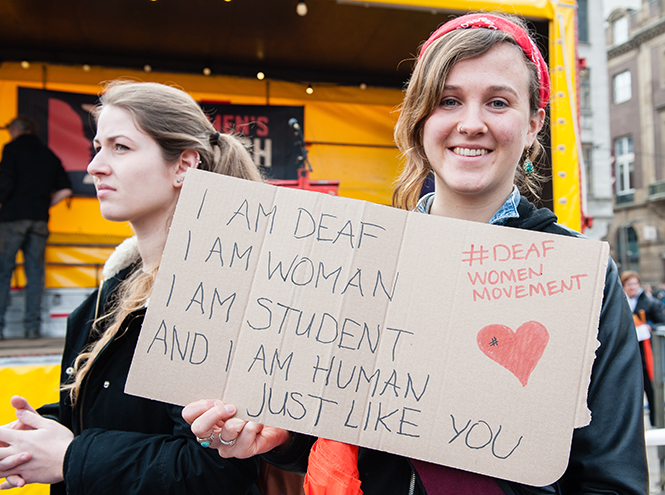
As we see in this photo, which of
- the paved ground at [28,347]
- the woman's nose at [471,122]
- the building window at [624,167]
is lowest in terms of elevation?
the paved ground at [28,347]

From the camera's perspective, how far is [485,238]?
0.96 metres

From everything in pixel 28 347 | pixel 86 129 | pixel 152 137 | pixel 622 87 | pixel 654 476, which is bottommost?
pixel 654 476

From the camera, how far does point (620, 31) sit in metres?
25.6

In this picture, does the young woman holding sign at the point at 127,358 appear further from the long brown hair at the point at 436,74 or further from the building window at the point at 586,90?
the building window at the point at 586,90

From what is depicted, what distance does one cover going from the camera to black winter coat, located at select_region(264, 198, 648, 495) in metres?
0.85

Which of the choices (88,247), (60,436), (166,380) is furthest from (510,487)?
(88,247)

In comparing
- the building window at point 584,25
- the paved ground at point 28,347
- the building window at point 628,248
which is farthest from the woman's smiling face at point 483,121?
the building window at point 628,248

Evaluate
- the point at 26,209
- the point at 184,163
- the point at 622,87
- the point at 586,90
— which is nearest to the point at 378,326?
the point at 184,163

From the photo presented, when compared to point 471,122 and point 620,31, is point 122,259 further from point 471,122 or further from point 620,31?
point 620,31

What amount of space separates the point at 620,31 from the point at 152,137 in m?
31.8

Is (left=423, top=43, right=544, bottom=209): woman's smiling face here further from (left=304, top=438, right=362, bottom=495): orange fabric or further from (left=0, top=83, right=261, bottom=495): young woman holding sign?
(left=0, top=83, right=261, bottom=495): young woman holding sign

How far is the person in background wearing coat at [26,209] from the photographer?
415 centimetres

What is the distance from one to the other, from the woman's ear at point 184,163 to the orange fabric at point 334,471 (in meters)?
0.97

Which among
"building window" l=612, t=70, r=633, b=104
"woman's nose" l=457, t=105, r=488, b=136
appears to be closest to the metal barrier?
"woman's nose" l=457, t=105, r=488, b=136
